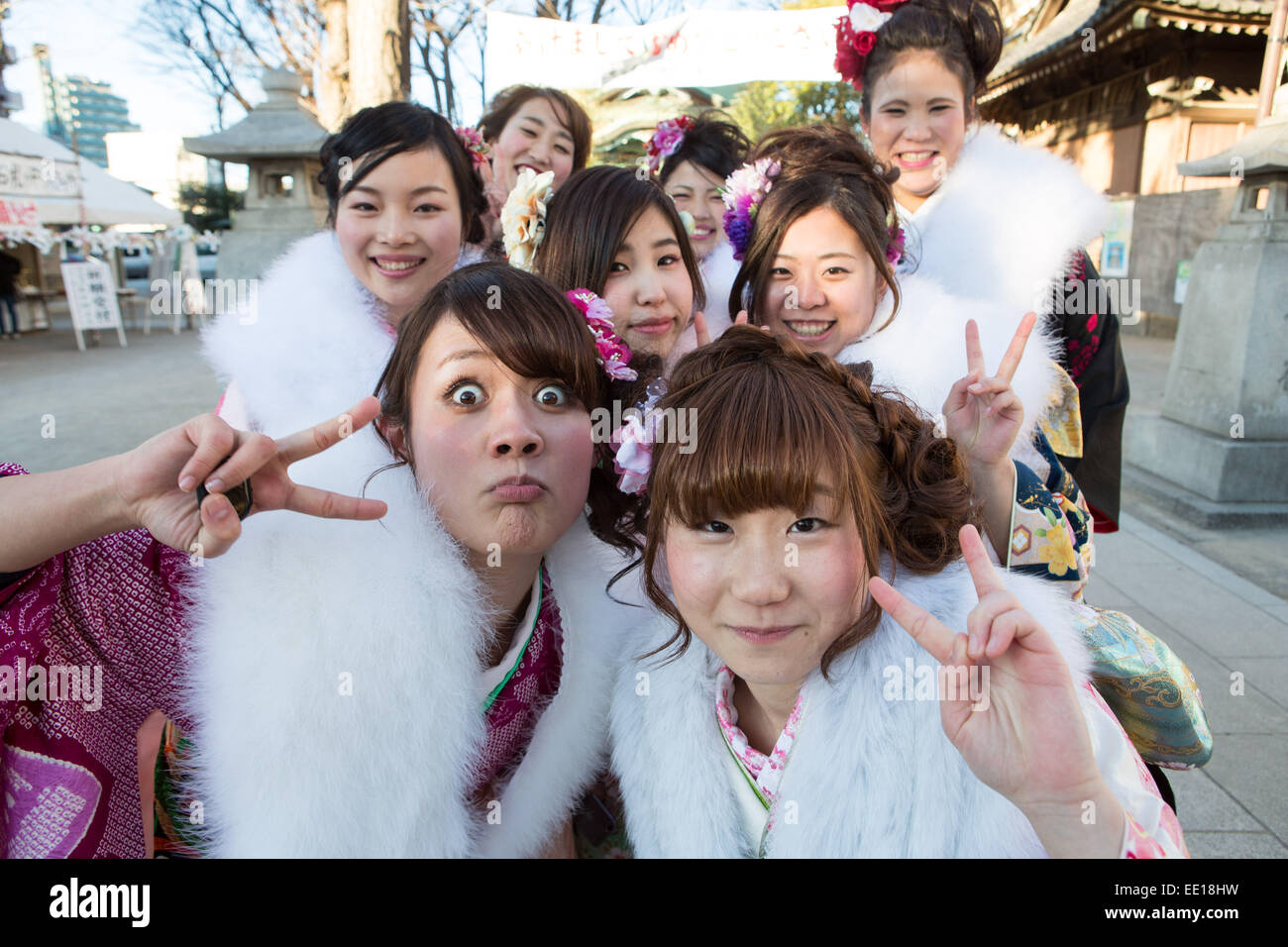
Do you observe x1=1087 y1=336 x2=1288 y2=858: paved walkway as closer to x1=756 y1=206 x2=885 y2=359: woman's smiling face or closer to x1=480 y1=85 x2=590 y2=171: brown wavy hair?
x1=756 y1=206 x2=885 y2=359: woman's smiling face

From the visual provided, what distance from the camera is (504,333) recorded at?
65.5 inches

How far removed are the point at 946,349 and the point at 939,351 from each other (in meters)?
0.02

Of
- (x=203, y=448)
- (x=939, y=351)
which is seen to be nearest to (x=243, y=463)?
(x=203, y=448)

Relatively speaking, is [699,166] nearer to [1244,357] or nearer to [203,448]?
[203,448]

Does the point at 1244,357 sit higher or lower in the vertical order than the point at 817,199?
lower

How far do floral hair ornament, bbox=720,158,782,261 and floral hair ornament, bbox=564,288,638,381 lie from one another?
0.78m

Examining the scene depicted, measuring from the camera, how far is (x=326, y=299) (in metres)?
2.61

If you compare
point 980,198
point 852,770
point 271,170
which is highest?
point 271,170

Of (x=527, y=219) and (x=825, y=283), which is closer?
(x=825, y=283)

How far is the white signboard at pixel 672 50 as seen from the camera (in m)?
9.11

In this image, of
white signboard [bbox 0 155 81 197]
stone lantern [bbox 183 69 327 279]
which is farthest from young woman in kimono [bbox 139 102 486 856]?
white signboard [bbox 0 155 81 197]

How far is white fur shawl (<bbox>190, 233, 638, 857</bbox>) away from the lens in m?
1.44

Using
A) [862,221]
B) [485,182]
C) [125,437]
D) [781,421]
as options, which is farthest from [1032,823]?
[125,437]

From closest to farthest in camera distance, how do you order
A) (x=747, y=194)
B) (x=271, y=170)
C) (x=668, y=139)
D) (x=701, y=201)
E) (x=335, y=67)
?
(x=747, y=194), (x=701, y=201), (x=668, y=139), (x=271, y=170), (x=335, y=67)
